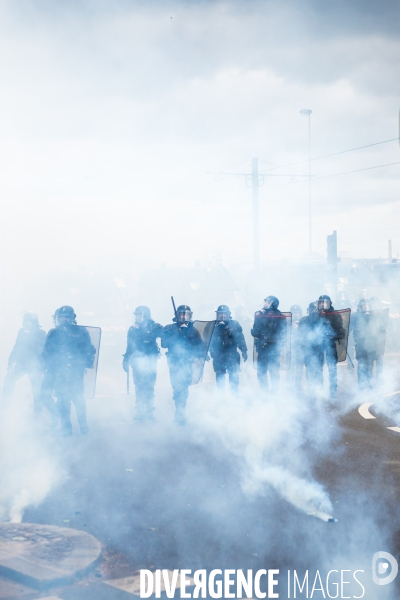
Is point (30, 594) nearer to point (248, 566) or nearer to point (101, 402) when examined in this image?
point (248, 566)

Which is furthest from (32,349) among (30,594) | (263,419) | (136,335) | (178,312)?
(30,594)

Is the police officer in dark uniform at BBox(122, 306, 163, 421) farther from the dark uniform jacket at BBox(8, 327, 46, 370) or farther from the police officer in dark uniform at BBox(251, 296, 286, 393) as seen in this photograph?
the police officer in dark uniform at BBox(251, 296, 286, 393)

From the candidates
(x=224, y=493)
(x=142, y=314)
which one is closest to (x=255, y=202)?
(x=142, y=314)

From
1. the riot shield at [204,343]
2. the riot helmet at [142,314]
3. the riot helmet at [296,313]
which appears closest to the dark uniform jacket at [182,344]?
the riot shield at [204,343]

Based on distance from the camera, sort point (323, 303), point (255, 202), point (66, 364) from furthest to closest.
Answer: point (255, 202) < point (323, 303) < point (66, 364)

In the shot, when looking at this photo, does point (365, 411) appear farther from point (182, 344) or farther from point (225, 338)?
point (182, 344)

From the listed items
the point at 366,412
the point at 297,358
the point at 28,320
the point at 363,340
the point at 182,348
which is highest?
the point at 28,320

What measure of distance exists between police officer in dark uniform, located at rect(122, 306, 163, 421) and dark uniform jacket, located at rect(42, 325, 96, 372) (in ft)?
3.16

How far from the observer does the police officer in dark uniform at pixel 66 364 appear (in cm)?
836

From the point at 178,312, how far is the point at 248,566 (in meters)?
5.24

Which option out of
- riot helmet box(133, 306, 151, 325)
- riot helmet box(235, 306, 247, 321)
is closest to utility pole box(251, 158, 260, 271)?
riot helmet box(235, 306, 247, 321)

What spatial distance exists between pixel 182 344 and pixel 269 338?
1.89m

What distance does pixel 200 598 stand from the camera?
3.90 m

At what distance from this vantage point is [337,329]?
10703 mm
